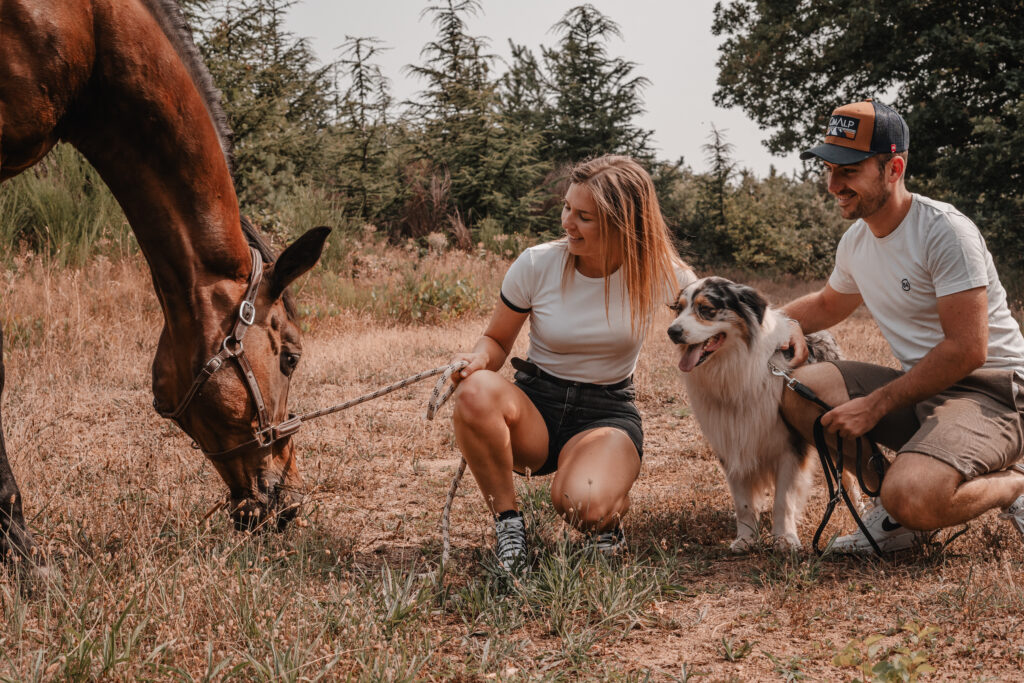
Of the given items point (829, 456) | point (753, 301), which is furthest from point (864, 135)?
point (829, 456)

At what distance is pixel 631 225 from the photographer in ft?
10.5

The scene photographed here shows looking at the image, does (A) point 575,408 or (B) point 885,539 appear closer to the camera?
(B) point 885,539

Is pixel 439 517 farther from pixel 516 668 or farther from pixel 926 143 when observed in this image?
pixel 926 143

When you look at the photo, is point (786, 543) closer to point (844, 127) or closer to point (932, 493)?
point (932, 493)

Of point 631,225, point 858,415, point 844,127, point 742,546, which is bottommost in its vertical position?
point 742,546

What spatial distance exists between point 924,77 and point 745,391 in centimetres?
1273

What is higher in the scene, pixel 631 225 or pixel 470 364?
pixel 631 225

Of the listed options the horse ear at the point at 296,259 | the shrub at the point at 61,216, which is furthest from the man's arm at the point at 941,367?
the shrub at the point at 61,216

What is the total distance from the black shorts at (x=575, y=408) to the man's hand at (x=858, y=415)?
2.79 ft

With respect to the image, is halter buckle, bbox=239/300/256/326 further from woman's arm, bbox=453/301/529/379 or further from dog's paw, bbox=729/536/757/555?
dog's paw, bbox=729/536/757/555

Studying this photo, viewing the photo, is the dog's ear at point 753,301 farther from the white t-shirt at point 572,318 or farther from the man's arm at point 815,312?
the white t-shirt at point 572,318

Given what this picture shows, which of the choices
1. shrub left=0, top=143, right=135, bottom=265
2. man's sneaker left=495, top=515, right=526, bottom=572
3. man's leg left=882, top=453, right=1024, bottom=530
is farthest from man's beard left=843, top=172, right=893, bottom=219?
shrub left=0, top=143, right=135, bottom=265

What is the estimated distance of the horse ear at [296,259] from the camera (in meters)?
2.65

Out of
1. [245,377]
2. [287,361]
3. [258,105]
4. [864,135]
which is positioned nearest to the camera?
[245,377]
